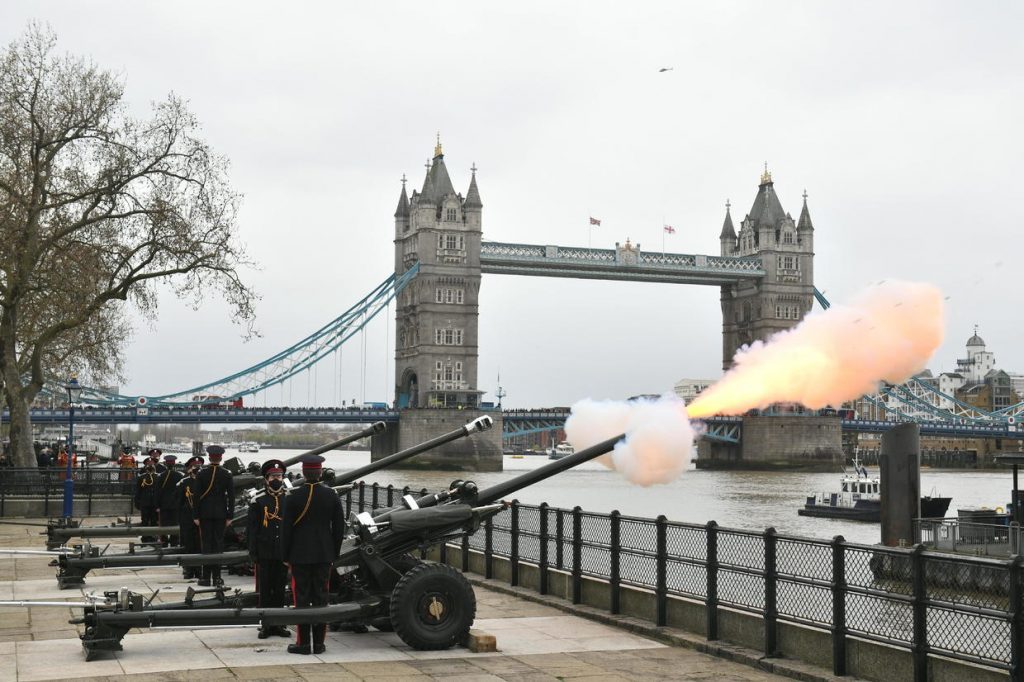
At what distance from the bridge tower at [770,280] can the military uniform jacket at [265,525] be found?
437 feet

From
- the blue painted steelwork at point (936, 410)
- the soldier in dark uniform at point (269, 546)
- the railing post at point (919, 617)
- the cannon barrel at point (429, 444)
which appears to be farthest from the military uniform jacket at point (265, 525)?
the blue painted steelwork at point (936, 410)

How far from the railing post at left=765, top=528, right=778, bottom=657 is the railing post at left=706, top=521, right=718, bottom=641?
80 cm

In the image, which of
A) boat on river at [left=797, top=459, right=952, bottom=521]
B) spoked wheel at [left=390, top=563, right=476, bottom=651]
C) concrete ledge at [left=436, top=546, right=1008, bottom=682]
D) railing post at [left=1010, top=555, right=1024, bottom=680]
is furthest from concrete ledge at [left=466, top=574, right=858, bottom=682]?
boat on river at [left=797, top=459, right=952, bottom=521]

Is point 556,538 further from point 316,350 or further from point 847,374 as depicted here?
point 316,350

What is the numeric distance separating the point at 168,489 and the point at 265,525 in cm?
813

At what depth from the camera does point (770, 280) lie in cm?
14562

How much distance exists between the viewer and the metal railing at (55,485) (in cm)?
3122

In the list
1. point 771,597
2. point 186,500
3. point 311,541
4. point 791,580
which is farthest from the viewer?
point 186,500

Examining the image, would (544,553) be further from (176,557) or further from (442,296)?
(442,296)

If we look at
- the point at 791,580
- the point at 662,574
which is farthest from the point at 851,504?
the point at 791,580

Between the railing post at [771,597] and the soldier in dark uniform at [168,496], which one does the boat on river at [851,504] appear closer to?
the soldier in dark uniform at [168,496]

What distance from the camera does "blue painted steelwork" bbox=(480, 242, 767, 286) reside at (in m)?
129

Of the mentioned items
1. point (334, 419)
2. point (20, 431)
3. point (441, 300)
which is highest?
point (441, 300)

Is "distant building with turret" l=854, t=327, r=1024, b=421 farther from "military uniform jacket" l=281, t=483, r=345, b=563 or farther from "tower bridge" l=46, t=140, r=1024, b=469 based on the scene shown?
"military uniform jacket" l=281, t=483, r=345, b=563
